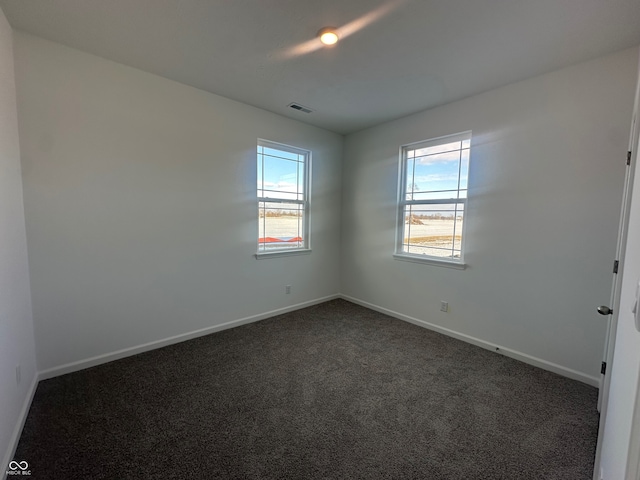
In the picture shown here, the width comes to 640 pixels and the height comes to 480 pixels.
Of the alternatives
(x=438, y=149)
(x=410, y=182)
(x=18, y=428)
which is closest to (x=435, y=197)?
(x=410, y=182)

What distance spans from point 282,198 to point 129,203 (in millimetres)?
1732

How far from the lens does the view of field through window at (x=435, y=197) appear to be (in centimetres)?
312

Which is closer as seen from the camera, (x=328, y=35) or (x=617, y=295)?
(x=617, y=295)

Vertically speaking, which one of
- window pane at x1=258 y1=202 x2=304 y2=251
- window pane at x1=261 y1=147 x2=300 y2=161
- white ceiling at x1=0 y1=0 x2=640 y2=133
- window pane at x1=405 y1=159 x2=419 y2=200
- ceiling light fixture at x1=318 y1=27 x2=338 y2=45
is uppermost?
white ceiling at x1=0 y1=0 x2=640 y2=133

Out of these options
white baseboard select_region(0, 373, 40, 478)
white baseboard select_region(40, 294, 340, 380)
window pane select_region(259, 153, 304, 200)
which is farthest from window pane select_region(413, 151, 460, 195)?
white baseboard select_region(0, 373, 40, 478)

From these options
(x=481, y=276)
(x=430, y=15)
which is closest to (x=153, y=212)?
(x=430, y=15)

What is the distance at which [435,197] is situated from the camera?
3.34 meters

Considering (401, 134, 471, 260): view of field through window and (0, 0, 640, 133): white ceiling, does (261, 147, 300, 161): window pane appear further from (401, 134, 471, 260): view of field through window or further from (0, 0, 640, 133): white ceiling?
(401, 134, 471, 260): view of field through window

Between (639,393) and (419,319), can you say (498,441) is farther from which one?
(419,319)

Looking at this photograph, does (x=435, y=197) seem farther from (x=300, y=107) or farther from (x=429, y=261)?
(x=300, y=107)

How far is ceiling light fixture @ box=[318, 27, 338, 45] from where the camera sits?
1.90 metres

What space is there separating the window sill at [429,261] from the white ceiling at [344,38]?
5.85ft

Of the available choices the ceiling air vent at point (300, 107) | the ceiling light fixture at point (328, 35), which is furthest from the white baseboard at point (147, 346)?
the ceiling light fixture at point (328, 35)

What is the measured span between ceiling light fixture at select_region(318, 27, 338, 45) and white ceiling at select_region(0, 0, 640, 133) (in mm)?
50
